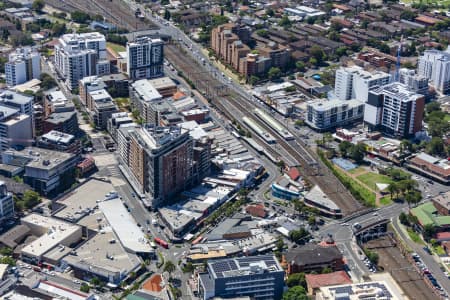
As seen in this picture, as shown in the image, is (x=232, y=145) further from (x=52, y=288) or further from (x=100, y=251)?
(x=52, y=288)

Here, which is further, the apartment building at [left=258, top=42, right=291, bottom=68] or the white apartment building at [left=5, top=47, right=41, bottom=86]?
the apartment building at [left=258, top=42, right=291, bottom=68]

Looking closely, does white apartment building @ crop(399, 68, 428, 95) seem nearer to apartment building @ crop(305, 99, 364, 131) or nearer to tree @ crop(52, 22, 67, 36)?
apartment building @ crop(305, 99, 364, 131)

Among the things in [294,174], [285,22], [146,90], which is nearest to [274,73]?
[146,90]

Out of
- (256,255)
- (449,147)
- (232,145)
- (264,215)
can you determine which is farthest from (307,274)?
(449,147)

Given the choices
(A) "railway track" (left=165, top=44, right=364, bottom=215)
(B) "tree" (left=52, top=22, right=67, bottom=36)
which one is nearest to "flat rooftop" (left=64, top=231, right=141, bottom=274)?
(A) "railway track" (left=165, top=44, right=364, bottom=215)

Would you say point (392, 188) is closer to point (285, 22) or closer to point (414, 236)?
point (414, 236)

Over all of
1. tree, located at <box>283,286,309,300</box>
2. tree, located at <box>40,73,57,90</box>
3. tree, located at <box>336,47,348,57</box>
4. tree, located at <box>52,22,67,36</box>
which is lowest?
tree, located at <box>283,286,309,300</box>

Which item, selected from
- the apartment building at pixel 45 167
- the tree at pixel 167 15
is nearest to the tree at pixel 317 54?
the tree at pixel 167 15
